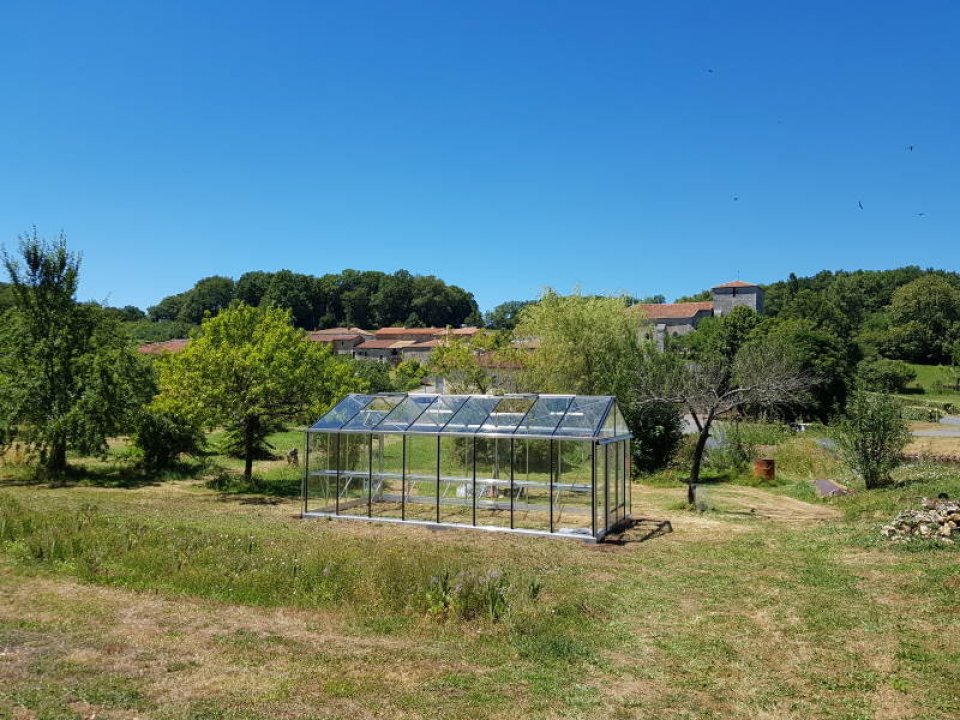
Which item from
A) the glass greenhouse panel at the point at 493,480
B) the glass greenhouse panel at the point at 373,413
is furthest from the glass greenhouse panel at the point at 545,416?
the glass greenhouse panel at the point at 373,413

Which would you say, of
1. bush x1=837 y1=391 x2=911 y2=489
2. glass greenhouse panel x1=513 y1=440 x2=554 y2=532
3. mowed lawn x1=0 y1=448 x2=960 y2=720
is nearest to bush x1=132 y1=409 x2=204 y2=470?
mowed lawn x1=0 y1=448 x2=960 y2=720

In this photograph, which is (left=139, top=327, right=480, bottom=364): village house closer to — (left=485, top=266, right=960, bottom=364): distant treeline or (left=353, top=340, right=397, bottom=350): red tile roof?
(left=353, top=340, right=397, bottom=350): red tile roof

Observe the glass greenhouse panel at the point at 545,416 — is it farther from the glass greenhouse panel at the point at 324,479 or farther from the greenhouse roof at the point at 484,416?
the glass greenhouse panel at the point at 324,479

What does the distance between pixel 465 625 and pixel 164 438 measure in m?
20.5

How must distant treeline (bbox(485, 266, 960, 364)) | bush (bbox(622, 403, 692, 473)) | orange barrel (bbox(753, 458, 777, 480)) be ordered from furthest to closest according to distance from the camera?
distant treeline (bbox(485, 266, 960, 364)) → bush (bbox(622, 403, 692, 473)) → orange barrel (bbox(753, 458, 777, 480))

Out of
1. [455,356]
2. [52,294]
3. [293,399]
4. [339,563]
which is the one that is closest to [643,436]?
[455,356]

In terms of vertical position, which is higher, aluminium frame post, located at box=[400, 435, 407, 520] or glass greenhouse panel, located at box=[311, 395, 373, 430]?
glass greenhouse panel, located at box=[311, 395, 373, 430]

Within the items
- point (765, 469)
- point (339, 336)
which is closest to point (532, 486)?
point (765, 469)

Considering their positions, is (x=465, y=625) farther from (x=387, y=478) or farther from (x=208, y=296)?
(x=208, y=296)

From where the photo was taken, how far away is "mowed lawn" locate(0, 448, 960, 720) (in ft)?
22.5

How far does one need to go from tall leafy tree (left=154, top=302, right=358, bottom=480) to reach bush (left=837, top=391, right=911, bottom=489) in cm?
1440

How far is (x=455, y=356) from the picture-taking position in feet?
88.0

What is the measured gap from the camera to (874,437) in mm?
19594

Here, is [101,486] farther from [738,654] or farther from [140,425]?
[738,654]
